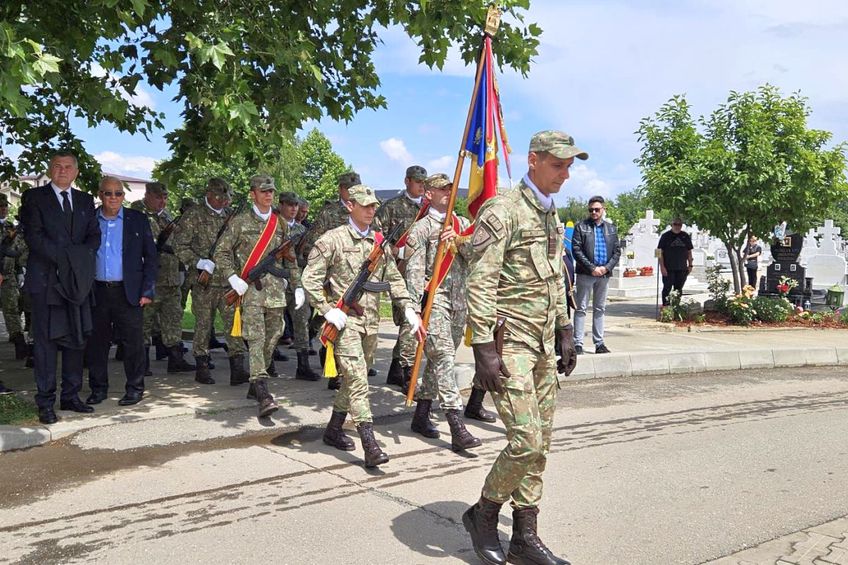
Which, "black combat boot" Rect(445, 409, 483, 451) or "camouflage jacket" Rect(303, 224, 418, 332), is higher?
"camouflage jacket" Rect(303, 224, 418, 332)

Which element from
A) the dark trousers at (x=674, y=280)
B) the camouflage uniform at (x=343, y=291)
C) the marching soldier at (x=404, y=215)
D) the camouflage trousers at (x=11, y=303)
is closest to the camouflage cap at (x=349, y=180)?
the marching soldier at (x=404, y=215)

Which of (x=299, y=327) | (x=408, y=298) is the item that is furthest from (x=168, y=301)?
(x=408, y=298)

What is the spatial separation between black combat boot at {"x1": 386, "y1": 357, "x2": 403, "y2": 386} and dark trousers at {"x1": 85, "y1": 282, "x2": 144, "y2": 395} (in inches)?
100

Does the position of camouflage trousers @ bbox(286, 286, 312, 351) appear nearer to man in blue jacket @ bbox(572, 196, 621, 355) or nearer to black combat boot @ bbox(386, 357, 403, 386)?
black combat boot @ bbox(386, 357, 403, 386)

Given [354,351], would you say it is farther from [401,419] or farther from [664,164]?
[664,164]

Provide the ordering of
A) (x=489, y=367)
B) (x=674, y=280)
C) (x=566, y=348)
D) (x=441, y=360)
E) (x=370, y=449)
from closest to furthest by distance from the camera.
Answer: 1. (x=489, y=367)
2. (x=566, y=348)
3. (x=370, y=449)
4. (x=441, y=360)
5. (x=674, y=280)

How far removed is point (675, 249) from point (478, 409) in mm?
8856

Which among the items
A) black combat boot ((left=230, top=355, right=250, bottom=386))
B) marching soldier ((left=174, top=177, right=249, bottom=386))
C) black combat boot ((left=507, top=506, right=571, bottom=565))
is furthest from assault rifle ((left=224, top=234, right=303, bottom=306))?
black combat boot ((left=507, top=506, right=571, bottom=565))

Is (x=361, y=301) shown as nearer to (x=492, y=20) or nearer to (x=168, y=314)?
(x=492, y=20)

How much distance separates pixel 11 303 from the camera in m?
10.1

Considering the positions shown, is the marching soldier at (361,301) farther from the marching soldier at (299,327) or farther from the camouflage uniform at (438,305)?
the marching soldier at (299,327)

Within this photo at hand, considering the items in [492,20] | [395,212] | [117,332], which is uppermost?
[492,20]

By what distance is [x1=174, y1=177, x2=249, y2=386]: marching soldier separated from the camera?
8.31 metres

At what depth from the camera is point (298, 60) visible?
669 cm
